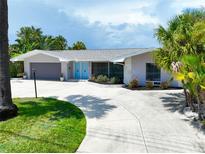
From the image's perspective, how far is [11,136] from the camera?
A: 9367 mm

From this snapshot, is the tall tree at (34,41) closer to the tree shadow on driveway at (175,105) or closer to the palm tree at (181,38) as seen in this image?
the tree shadow on driveway at (175,105)

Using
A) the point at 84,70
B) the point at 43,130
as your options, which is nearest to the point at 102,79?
the point at 84,70

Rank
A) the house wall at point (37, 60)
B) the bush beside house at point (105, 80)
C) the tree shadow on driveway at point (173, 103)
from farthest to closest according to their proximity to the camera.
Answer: the house wall at point (37, 60), the bush beside house at point (105, 80), the tree shadow on driveway at point (173, 103)

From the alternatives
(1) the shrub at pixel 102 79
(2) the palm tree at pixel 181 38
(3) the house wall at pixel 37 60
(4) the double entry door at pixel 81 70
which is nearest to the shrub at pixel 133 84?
(1) the shrub at pixel 102 79

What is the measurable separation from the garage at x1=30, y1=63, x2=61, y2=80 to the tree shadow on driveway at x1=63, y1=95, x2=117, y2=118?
1408 cm

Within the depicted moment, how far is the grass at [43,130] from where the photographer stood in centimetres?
836

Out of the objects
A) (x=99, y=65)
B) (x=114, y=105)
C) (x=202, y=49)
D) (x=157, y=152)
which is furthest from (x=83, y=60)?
(x=157, y=152)

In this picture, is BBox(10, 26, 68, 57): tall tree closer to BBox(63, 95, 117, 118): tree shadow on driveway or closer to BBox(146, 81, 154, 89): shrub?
BBox(146, 81, 154, 89): shrub

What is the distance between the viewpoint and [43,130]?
9938mm

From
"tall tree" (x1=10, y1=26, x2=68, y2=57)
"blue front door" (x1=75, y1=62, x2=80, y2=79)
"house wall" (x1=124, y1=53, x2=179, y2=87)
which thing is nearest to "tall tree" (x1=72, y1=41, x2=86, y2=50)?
"tall tree" (x1=10, y1=26, x2=68, y2=57)

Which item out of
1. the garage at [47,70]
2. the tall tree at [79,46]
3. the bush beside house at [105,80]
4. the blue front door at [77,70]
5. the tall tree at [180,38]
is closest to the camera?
the tall tree at [180,38]

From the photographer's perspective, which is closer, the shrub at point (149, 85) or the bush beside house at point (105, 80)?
the shrub at point (149, 85)

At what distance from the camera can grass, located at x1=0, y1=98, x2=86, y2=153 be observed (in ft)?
27.4

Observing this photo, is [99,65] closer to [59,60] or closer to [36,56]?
[59,60]
